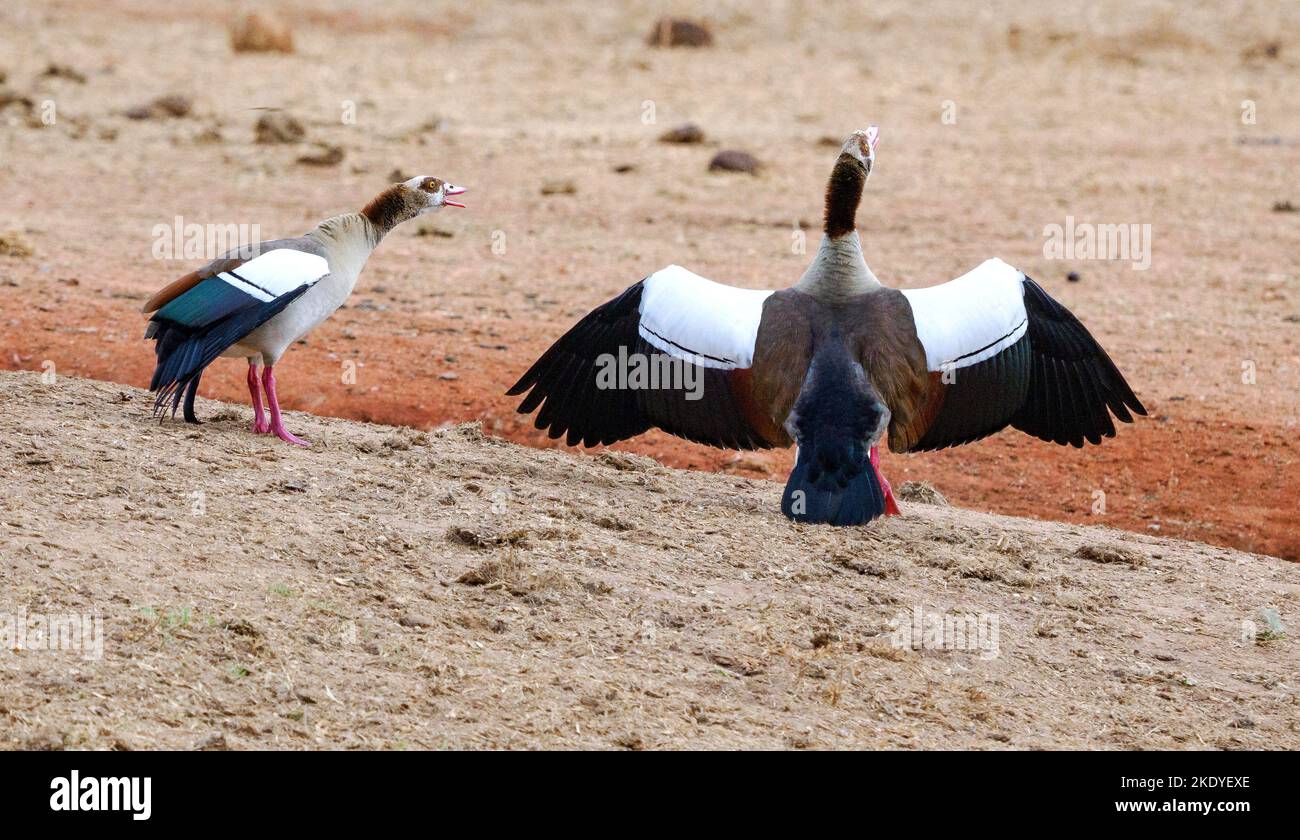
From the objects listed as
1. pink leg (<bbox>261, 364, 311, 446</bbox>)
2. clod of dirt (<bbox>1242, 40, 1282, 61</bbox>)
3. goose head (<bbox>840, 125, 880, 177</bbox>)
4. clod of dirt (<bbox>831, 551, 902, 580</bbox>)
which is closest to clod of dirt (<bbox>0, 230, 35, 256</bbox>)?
pink leg (<bbox>261, 364, 311, 446</bbox>)

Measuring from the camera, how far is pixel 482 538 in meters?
6.15

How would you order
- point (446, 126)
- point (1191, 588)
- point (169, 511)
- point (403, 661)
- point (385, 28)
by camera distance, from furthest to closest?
point (385, 28), point (446, 126), point (1191, 588), point (169, 511), point (403, 661)

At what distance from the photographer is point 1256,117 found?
730 inches

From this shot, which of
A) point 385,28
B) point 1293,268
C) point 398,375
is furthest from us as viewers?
point 385,28

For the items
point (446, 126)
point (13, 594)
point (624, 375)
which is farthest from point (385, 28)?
point (13, 594)

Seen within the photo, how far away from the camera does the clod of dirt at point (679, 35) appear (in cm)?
2217

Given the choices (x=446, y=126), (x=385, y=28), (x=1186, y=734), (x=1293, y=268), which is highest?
(x=385, y=28)

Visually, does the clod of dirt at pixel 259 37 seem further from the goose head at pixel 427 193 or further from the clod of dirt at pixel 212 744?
the clod of dirt at pixel 212 744

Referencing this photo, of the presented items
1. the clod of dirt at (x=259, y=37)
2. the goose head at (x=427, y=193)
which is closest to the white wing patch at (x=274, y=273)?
the goose head at (x=427, y=193)

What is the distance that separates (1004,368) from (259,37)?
54.1 ft

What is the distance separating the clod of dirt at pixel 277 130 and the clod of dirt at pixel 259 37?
4644 millimetres

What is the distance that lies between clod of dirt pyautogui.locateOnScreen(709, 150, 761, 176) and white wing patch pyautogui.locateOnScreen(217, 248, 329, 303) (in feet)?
29.8

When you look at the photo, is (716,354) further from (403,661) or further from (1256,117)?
(1256,117)

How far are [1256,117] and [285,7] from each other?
1460cm
